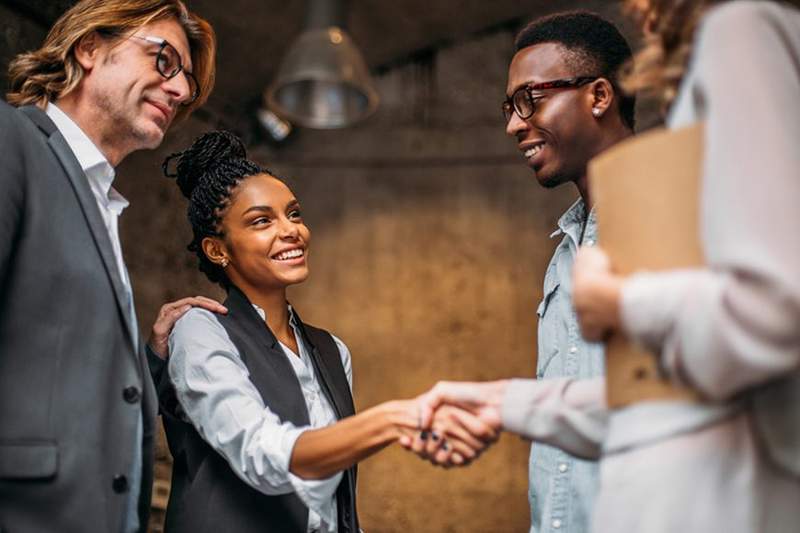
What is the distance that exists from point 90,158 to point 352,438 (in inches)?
34.2

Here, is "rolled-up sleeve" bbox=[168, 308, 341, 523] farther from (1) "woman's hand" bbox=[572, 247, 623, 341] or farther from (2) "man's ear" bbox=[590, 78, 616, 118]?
(2) "man's ear" bbox=[590, 78, 616, 118]

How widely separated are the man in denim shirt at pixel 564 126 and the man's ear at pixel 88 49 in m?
1.13

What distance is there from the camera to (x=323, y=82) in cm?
480

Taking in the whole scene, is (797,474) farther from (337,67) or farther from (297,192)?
(297,192)

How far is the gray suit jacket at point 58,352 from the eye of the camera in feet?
5.20

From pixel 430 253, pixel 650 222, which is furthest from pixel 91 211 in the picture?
pixel 430 253

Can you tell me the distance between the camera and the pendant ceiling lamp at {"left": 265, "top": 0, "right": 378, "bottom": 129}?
14.4ft

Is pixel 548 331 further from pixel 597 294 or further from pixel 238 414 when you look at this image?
pixel 597 294

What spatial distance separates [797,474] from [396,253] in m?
5.60

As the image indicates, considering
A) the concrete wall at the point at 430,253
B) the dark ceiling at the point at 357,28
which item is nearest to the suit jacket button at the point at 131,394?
the dark ceiling at the point at 357,28

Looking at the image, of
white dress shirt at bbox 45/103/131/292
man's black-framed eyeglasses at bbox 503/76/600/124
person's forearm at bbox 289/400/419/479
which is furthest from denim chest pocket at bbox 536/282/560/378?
white dress shirt at bbox 45/103/131/292

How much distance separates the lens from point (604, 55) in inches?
101

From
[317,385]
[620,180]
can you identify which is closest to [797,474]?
[620,180]

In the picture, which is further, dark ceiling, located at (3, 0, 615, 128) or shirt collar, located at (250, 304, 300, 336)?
dark ceiling, located at (3, 0, 615, 128)
